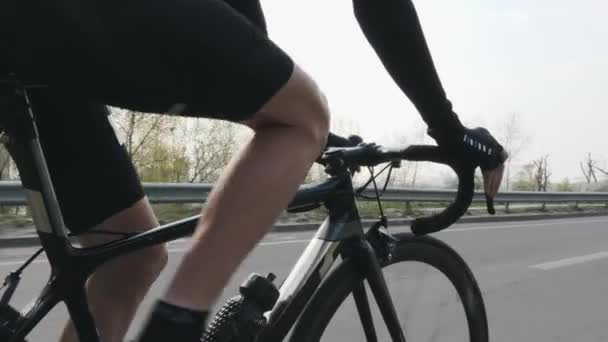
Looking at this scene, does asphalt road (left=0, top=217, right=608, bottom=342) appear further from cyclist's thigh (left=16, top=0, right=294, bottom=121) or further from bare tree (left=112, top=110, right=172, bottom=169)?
bare tree (left=112, top=110, right=172, bottom=169)

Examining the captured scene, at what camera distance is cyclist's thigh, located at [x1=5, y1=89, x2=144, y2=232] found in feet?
4.61

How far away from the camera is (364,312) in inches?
64.0

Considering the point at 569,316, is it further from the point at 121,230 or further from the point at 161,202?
the point at 161,202

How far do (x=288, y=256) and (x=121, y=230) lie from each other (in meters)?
4.65

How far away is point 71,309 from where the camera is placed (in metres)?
1.27

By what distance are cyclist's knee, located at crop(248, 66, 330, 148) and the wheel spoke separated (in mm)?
481

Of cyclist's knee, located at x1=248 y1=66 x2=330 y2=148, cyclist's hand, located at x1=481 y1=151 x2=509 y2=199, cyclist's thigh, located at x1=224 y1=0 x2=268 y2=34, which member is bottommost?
cyclist's hand, located at x1=481 y1=151 x2=509 y2=199

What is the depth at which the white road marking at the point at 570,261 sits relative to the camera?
6.19 m

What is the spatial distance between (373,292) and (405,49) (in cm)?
64

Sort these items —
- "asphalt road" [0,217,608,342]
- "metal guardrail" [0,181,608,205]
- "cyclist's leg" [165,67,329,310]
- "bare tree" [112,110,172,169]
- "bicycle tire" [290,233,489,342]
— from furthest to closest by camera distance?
"bare tree" [112,110,172,169] < "metal guardrail" [0,181,608,205] < "asphalt road" [0,217,608,342] < "bicycle tire" [290,233,489,342] < "cyclist's leg" [165,67,329,310]

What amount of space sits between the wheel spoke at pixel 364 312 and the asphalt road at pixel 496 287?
0.07 feet

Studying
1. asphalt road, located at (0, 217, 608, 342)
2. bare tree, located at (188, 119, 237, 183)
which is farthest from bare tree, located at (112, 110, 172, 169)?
asphalt road, located at (0, 217, 608, 342)

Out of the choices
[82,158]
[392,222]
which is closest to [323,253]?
[82,158]

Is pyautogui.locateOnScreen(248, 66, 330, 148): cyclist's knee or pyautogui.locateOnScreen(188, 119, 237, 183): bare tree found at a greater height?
pyautogui.locateOnScreen(248, 66, 330, 148): cyclist's knee
